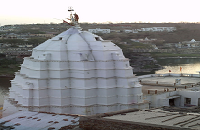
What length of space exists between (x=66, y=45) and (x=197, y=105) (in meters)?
16.1

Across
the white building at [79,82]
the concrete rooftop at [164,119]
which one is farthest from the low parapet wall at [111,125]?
the white building at [79,82]

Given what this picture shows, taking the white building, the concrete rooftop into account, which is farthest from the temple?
the concrete rooftop

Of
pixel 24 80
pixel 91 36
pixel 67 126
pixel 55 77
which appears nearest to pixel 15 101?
pixel 24 80

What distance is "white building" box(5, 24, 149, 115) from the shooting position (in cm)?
3875

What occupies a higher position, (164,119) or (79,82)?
(79,82)

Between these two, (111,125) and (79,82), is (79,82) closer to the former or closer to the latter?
(79,82)

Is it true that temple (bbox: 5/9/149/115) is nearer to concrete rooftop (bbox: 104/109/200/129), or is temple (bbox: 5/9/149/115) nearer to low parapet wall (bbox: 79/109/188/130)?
concrete rooftop (bbox: 104/109/200/129)

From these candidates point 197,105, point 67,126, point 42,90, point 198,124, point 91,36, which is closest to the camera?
point 198,124

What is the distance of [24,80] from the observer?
40.4 m

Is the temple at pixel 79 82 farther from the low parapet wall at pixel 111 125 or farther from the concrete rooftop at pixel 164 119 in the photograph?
the low parapet wall at pixel 111 125

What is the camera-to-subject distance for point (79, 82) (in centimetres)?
3881

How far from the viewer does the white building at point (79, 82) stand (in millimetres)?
38750

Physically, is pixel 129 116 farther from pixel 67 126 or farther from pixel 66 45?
pixel 66 45

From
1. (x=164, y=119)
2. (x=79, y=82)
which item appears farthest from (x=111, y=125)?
(x=79, y=82)
